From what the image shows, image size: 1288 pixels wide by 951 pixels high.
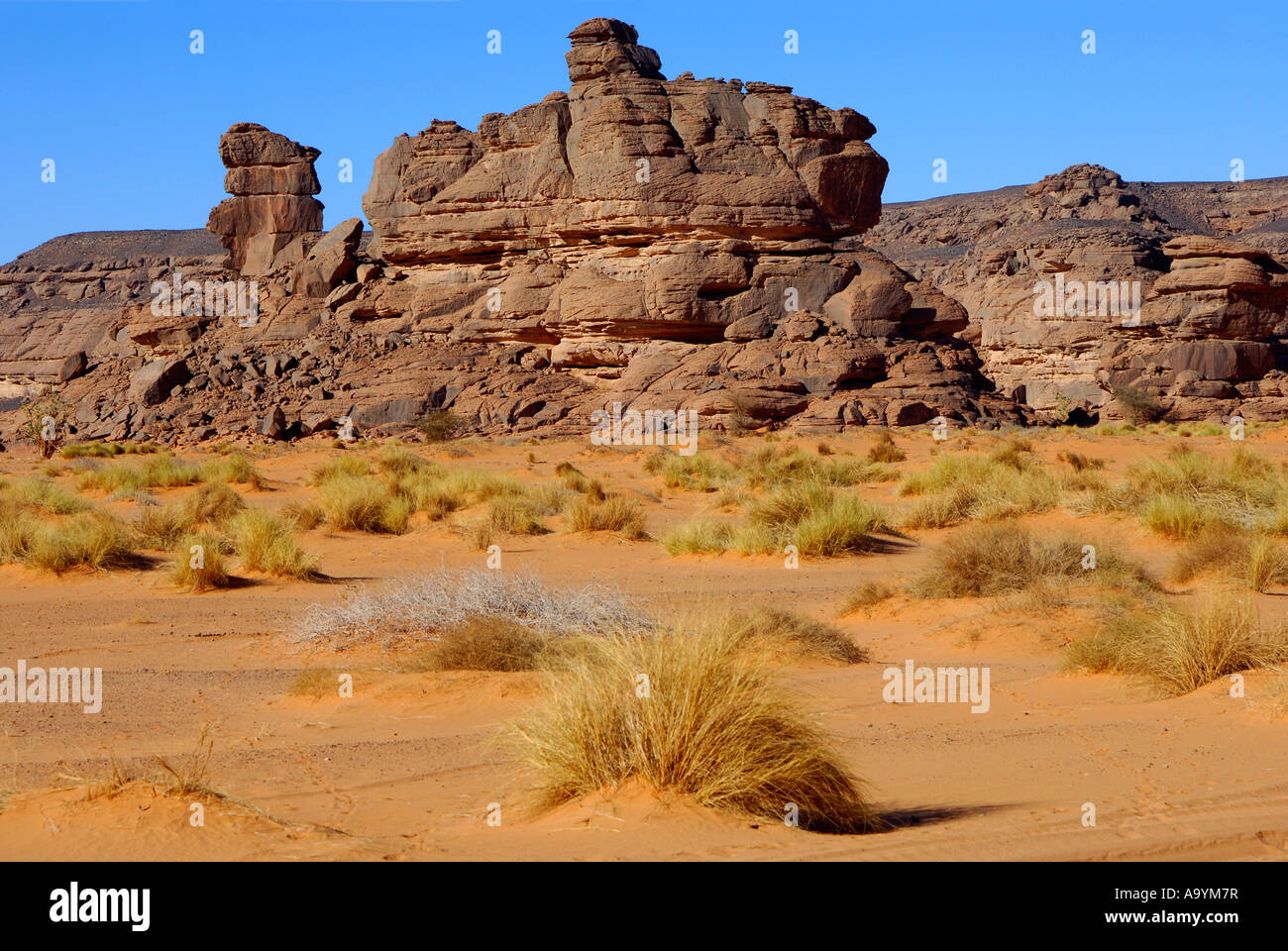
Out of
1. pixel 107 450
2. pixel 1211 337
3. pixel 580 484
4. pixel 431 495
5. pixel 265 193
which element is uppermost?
pixel 265 193

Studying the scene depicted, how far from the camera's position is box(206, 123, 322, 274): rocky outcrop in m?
53.8

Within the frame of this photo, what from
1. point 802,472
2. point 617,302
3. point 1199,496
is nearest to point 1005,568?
point 1199,496

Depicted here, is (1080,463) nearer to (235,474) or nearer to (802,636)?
(235,474)

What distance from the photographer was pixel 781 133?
44.1m

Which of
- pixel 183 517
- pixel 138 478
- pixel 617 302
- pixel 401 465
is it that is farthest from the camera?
pixel 617 302

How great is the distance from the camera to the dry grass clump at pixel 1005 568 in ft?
36.8

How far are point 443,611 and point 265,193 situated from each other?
49331mm

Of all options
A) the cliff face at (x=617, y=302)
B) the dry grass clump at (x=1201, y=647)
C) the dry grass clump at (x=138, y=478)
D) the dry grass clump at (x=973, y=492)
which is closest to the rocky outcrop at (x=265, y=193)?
the cliff face at (x=617, y=302)

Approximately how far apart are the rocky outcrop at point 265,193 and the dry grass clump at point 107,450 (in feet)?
54.5

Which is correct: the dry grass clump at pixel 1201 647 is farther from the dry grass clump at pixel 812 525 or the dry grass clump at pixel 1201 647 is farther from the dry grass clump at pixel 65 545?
the dry grass clump at pixel 65 545

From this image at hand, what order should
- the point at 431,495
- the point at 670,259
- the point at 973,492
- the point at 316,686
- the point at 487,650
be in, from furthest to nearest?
the point at 670,259, the point at 431,495, the point at 973,492, the point at 487,650, the point at 316,686

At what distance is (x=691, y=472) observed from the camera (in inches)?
1026

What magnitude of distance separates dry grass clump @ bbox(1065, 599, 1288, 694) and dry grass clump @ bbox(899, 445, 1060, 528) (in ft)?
29.6
